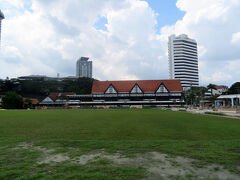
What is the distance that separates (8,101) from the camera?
54688 mm

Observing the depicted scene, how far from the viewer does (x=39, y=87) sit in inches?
3494

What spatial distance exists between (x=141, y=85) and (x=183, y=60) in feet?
177

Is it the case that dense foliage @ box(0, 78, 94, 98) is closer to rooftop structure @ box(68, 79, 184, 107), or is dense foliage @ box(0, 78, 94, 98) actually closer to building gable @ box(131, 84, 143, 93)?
rooftop structure @ box(68, 79, 184, 107)

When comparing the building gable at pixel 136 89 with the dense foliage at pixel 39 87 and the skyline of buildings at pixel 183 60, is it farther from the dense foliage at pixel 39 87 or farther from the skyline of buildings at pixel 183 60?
the skyline of buildings at pixel 183 60

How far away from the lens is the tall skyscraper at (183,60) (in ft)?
372

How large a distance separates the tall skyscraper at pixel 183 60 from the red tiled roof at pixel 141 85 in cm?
4256

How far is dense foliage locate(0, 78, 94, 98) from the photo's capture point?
82.9 metres

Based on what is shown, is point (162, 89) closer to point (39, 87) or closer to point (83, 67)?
point (39, 87)

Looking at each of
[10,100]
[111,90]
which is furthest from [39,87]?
[111,90]

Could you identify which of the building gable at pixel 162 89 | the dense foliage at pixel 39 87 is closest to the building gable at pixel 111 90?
the dense foliage at pixel 39 87

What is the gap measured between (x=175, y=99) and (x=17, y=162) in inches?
2743

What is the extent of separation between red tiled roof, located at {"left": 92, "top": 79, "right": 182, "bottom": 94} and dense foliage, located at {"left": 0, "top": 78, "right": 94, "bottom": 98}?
35.4ft

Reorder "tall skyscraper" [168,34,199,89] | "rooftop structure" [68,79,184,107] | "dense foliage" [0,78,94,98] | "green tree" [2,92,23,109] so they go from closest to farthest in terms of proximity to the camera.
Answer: "green tree" [2,92,23,109] < "rooftop structure" [68,79,184,107] < "dense foliage" [0,78,94,98] < "tall skyscraper" [168,34,199,89]

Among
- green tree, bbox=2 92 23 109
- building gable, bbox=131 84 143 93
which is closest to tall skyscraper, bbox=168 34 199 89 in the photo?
building gable, bbox=131 84 143 93
